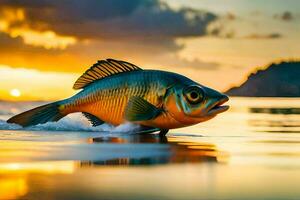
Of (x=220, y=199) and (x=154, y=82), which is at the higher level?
(x=154, y=82)

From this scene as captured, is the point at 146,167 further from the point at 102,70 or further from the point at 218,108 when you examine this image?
the point at 102,70

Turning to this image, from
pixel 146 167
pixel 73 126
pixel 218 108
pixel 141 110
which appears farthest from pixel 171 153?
pixel 73 126

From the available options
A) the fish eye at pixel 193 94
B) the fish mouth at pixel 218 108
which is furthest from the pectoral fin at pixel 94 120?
the fish mouth at pixel 218 108

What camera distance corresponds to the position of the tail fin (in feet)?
35.6

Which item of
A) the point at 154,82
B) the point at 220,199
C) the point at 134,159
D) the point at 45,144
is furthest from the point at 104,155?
the point at 154,82

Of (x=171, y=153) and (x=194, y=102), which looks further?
(x=194, y=102)

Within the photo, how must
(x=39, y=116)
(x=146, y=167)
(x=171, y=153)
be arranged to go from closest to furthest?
(x=146, y=167)
(x=171, y=153)
(x=39, y=116)

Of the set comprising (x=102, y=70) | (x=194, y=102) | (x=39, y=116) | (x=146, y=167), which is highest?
(x=102, y=70)

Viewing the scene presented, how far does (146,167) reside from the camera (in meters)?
5.83

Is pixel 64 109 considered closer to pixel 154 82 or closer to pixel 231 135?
pixel 154 82

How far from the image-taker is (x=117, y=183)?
4.83 meters

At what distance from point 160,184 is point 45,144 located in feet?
12.3

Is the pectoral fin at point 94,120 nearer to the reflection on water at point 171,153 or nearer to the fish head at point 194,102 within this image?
the reflection on water at point 171,153

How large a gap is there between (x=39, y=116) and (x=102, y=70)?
1.34 metres
